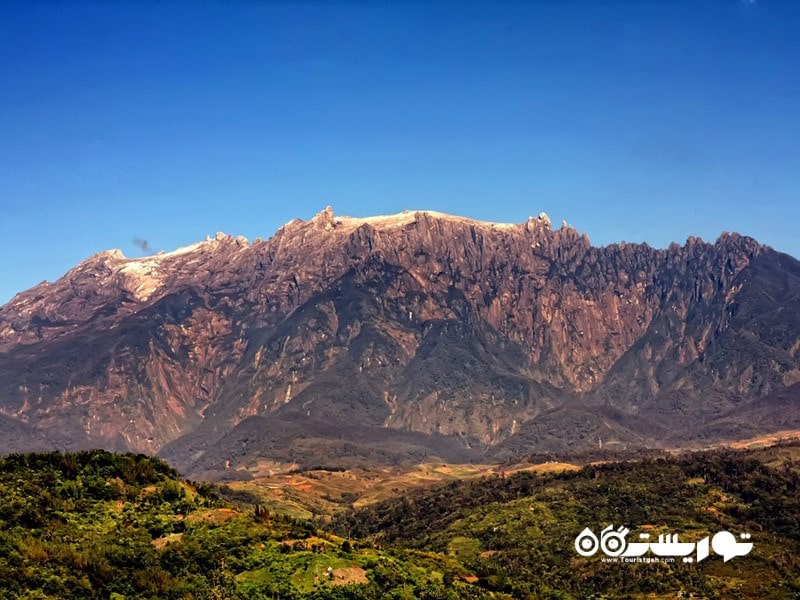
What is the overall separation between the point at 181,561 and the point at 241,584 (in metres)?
7.19

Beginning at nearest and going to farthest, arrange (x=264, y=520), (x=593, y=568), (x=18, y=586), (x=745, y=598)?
(x=18, y=586), (x=264, y=520), (x=745, y=598), (x=593, y=568)

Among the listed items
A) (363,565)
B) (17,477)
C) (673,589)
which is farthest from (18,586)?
(673,589)

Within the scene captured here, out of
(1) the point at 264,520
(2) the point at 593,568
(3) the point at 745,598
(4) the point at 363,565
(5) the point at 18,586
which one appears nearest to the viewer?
(5) the point at 18,586

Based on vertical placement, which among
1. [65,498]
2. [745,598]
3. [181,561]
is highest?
[65,498]

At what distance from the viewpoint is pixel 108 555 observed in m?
110

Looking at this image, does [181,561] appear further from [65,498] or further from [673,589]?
[673,589]

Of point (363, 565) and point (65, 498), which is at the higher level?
point (65, 498)

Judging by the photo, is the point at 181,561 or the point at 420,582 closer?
the point at 181,561

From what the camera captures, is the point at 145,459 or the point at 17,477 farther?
the point at 145,459

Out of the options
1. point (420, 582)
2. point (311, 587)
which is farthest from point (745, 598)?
point (311, 587)

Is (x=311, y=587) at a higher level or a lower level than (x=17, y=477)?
lower

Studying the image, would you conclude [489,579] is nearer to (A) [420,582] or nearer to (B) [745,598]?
(A) [420,582]

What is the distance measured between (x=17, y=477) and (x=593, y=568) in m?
113

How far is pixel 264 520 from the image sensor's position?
141125mm
